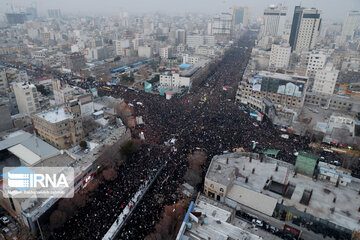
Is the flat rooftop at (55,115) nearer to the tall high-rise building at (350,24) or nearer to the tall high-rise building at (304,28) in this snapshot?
the tall high-rise building at (304,28)

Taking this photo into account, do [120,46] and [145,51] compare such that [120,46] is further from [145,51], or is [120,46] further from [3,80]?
[3,80]

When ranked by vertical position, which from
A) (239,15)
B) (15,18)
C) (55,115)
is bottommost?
(55,115)

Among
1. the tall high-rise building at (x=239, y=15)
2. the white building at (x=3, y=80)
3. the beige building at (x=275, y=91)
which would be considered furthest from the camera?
the tall high-rise building at (x=239, y=15)

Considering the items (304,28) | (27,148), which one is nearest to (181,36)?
(304,28)

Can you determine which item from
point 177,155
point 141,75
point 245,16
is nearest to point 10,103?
point 177,155

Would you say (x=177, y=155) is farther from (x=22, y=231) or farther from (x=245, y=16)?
(x=245, y=16)

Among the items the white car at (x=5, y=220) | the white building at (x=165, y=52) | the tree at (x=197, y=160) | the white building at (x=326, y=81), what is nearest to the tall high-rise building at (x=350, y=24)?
the white building at (x=165, y=52)

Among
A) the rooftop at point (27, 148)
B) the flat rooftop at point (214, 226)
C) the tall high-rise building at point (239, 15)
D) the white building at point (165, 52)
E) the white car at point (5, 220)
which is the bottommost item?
the white car at point (5, 220)
